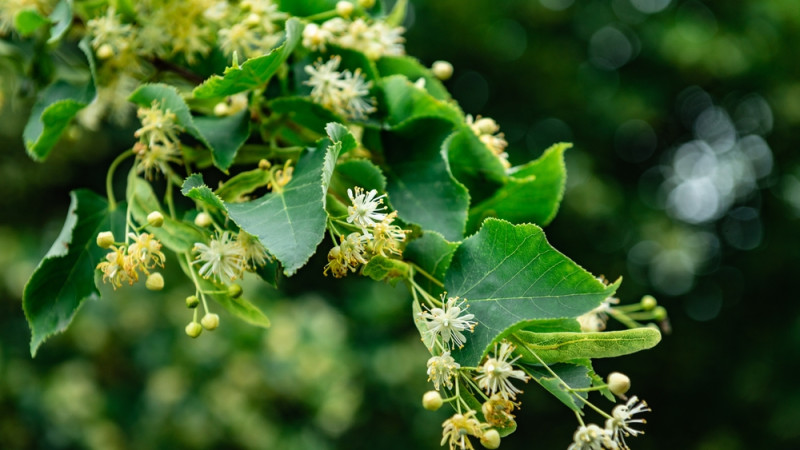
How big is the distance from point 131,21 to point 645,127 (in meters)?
4.40

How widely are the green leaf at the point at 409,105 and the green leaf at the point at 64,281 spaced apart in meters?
0.28

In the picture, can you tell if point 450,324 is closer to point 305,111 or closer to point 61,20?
point 305,111

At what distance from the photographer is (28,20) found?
2.37ft

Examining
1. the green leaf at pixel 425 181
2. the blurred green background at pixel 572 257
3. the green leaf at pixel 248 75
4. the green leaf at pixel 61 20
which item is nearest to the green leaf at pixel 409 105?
the green leaf at pixel 425 181

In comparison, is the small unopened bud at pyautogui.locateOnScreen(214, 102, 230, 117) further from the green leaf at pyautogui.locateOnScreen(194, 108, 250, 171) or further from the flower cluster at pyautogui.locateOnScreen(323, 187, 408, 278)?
the flower cluster at pyautogui.locateOnScreen(323, 187, 408, 278)

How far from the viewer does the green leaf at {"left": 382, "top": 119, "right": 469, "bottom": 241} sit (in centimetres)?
59

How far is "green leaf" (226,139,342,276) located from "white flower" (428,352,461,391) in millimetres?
115

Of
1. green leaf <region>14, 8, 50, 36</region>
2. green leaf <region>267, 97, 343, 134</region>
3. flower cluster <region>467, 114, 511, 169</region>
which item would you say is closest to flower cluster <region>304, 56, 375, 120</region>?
green leaf <region>267, 97, 343, 134</region>

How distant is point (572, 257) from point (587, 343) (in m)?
3.64

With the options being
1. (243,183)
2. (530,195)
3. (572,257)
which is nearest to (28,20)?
(243,183)

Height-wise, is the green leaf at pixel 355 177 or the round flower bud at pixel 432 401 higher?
the green leaf at pixel 355 177

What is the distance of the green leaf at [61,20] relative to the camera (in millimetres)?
696

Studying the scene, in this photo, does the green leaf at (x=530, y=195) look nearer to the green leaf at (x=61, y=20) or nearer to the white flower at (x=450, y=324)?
the white flower at (x=450, y=324)

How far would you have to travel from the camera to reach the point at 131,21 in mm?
727
